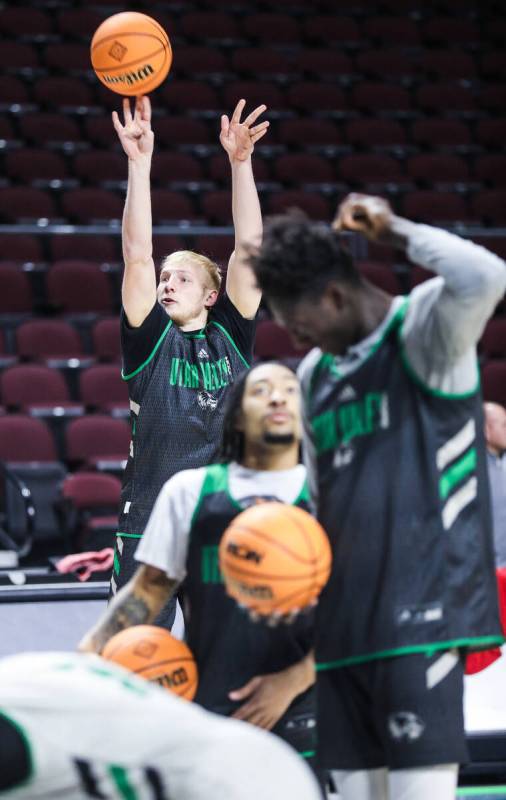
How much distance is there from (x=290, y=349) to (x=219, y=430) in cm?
489

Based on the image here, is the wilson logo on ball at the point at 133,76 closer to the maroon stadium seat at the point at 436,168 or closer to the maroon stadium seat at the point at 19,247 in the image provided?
the maroon stadium seat at the point at 19,247

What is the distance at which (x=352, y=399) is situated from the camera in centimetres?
241

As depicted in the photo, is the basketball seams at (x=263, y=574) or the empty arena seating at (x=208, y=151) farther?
the empty arena seating at (x=208, y=151)

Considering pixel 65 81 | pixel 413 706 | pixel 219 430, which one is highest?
pixel 65 81

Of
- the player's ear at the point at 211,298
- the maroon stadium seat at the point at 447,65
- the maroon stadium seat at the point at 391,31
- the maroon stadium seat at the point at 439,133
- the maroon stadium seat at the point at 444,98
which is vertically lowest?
the player's ear at the point at 211,298

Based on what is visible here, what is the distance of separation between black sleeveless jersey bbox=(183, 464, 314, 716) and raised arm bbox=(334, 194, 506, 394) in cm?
54

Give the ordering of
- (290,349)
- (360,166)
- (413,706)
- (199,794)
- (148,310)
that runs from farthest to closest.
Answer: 1. (360,166)
2. (290,349)
3. (148,310)
4. (413,706)
5. (199,794)

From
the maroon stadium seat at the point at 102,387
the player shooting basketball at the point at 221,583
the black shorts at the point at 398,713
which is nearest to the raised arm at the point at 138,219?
the player shooting basketball at the point at 221,583

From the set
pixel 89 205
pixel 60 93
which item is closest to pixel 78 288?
pixel 89 205

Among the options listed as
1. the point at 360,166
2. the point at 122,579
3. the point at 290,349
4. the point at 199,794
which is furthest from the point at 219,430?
the point at 360,166

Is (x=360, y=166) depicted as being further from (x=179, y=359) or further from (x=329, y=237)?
(x=329, y=237)

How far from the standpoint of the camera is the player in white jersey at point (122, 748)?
1705mm

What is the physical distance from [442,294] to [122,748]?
1028 mm

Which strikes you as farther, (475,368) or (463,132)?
(463,132)
